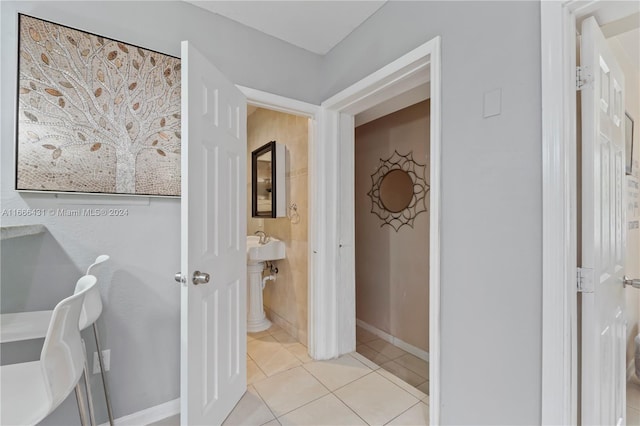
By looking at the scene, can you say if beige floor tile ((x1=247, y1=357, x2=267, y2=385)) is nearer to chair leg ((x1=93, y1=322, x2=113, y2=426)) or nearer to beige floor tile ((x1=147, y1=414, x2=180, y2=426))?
beige floor tile ((x1=147, y1=414, x2=180, y2=426))

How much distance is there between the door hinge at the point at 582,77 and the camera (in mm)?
1056

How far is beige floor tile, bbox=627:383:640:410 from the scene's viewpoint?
1792 millimetres

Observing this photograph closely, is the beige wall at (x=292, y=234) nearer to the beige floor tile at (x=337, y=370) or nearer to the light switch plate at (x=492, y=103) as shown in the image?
the beige floor tile at (x=337, y=370)

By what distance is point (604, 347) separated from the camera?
115 cm

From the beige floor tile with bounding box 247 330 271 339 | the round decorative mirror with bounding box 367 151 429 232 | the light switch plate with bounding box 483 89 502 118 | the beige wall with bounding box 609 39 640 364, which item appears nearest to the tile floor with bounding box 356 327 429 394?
the beige floor tile with bounding box 247 330 271 339

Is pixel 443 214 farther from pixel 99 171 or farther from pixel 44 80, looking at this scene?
pixel 44 80

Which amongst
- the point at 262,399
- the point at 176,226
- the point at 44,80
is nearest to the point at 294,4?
the point at 44,80

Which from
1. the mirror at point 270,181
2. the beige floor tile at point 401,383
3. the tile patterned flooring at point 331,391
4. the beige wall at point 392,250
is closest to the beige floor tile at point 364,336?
the beige wall at point 392,250

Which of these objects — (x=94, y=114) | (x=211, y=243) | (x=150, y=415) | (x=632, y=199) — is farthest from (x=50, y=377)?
(x=632, y=199)

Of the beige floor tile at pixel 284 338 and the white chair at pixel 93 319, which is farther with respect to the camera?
the beige floor tile at pixel 284 338

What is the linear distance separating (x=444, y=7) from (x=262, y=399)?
2.45m

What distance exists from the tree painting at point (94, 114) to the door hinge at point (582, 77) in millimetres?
1911

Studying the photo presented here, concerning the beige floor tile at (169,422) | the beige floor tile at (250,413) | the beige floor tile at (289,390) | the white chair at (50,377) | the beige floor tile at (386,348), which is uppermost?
the white chair at (50,377)

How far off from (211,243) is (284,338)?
5.36ft
